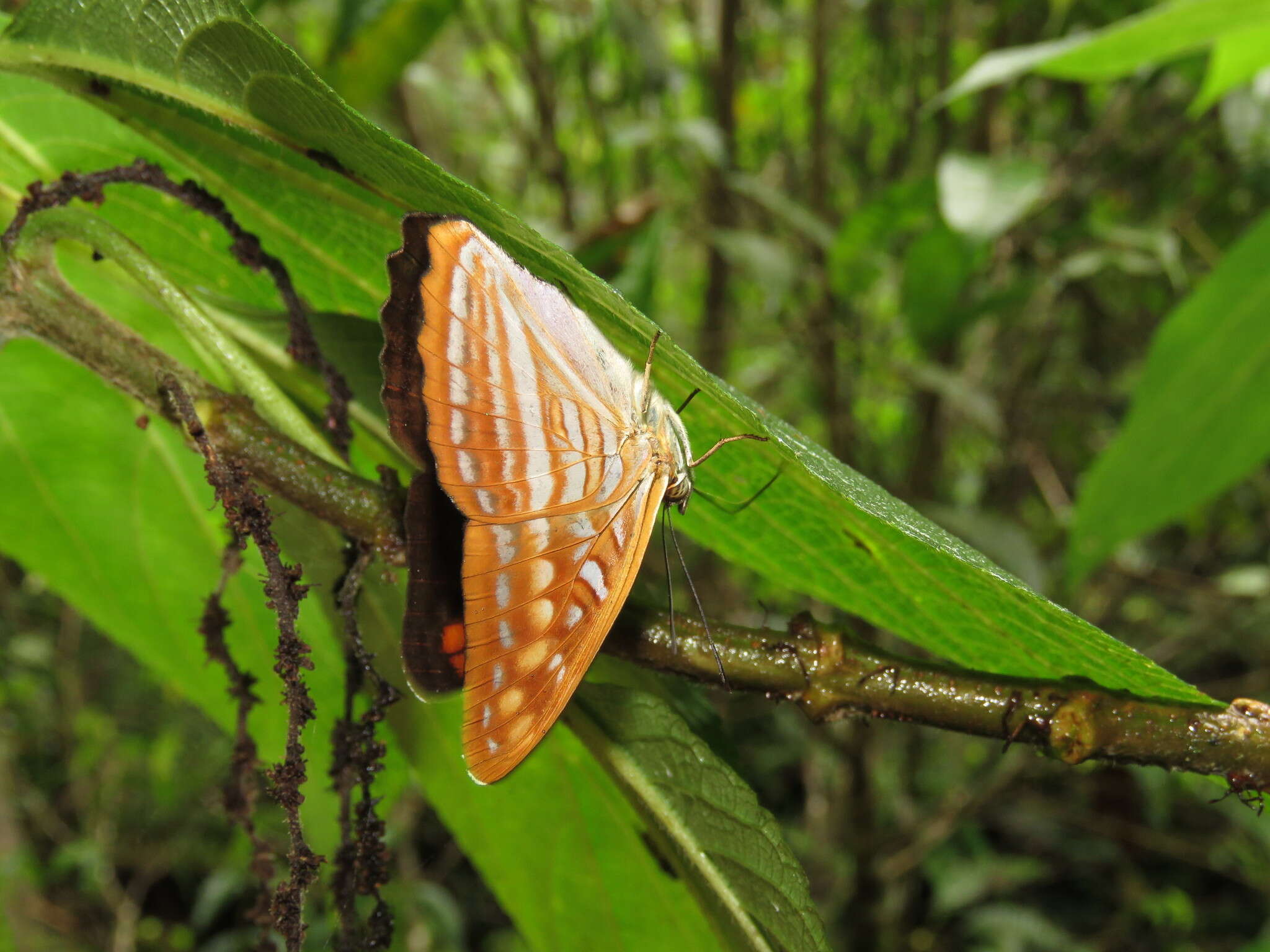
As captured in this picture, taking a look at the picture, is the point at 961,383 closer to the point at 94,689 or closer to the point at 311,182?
the point at 311,182

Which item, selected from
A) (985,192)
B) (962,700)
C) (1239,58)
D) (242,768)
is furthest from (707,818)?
(985,192)

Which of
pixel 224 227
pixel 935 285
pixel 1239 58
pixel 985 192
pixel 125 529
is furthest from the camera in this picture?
pixel 935 285

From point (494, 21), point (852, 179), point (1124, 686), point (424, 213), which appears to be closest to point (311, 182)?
point (424, 213)

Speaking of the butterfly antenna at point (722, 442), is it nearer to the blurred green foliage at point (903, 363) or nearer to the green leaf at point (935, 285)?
the blurred green foliage at point (903, 363)

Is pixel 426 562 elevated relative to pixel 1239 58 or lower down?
lower down

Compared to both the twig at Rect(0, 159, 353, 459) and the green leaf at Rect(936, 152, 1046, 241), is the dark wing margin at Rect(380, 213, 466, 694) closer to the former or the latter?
the twig at Rect(0, 159, 353, 459)

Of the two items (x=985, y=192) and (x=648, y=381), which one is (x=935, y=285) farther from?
(x=648, y=381)

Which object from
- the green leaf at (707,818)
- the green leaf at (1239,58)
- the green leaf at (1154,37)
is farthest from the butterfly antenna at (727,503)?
the green leaf at (1239,58)

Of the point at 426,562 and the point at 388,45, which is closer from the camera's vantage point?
the point at 426,562
